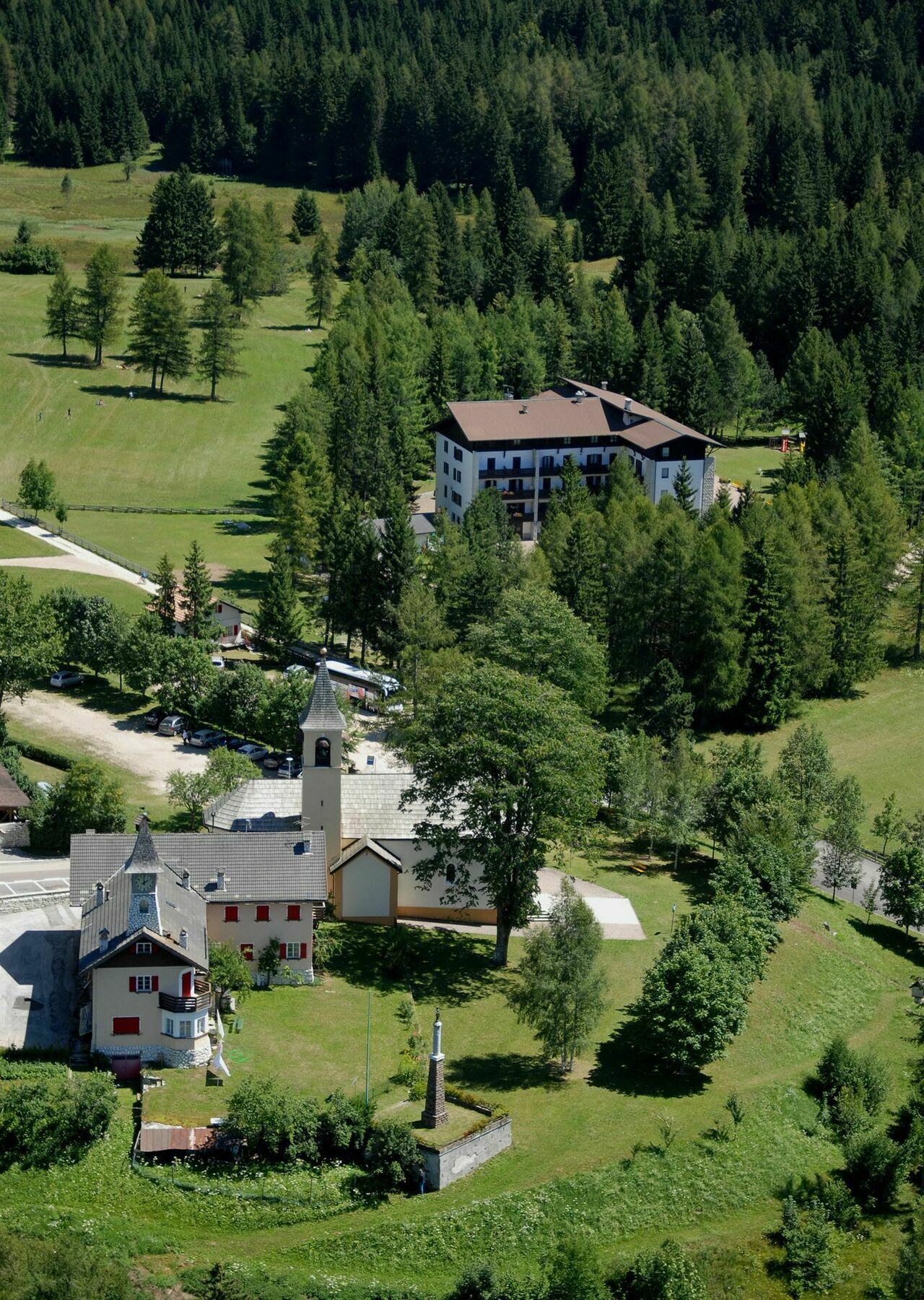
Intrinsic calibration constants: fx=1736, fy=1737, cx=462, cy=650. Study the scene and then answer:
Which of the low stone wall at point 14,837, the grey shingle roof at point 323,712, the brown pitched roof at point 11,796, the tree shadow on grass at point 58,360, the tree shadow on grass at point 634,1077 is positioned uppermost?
the tree shadow on grass at point 58,360

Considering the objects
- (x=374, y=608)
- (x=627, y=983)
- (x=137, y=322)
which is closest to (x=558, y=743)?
(x=627, y=983)

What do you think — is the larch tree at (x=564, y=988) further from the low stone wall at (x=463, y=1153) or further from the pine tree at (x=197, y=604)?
the pine tree at (x=197, y=604)

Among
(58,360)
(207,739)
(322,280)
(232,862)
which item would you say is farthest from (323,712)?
(322,280)

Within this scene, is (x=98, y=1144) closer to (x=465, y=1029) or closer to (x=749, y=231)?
(x=465, y=1029)

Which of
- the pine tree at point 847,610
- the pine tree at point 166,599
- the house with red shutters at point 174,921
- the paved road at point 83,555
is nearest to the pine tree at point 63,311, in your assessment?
the paved road at point 83,555

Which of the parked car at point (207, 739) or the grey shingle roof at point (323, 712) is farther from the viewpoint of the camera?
the parked car at point (207, 739)

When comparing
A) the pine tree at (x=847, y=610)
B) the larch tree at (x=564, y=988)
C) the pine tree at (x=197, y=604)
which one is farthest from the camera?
the pine tree at (x=847, y=610)

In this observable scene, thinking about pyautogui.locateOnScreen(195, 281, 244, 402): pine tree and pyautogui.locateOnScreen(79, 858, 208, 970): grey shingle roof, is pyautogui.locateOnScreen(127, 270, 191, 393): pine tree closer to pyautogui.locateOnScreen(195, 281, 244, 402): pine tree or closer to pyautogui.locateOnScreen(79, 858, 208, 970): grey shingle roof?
pyautogui.locateOnScreen(195, 281, 244, 402): pine tree

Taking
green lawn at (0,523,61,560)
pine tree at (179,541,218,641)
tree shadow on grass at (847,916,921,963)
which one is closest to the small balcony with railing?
tree shadow on grass at (847,916,921,963)
